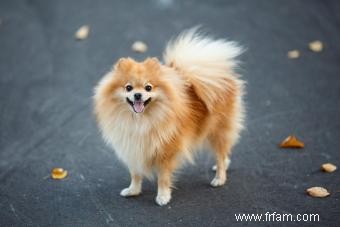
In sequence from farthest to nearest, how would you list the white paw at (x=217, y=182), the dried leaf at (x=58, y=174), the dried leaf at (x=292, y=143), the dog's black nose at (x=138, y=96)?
the dried leaf at (x=292, y=143) → the dried leaf at (x=58, y=174) → the white paw at (x=217, y=182) → the dog's black nose at (x=138, y=96)

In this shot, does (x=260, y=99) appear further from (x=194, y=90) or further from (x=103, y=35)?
(x=103, y=35)

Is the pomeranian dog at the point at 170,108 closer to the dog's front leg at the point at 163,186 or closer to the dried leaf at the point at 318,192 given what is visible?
the dog's front leg at the point at 163,186

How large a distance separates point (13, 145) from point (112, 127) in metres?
1.72

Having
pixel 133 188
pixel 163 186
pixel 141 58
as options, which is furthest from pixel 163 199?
pixel 141 58

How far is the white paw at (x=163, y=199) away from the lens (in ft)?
11.8

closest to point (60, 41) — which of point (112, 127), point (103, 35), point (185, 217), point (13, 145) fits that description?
point (103, 35)

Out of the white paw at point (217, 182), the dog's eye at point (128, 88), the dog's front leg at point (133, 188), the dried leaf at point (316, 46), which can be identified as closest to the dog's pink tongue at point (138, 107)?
the dog's eye at point (128, 88)

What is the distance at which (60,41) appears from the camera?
22.2 ft

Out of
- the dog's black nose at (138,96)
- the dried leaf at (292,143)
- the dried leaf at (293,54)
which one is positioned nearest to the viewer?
the dog's black nose at (138,96)

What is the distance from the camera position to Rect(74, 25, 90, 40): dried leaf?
22.4 feet

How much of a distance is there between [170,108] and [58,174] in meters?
1.41

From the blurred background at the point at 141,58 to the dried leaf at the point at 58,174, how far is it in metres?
0.08

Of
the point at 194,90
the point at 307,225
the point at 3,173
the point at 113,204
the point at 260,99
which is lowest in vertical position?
the point at 307,225

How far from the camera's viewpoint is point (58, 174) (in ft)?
13.4
